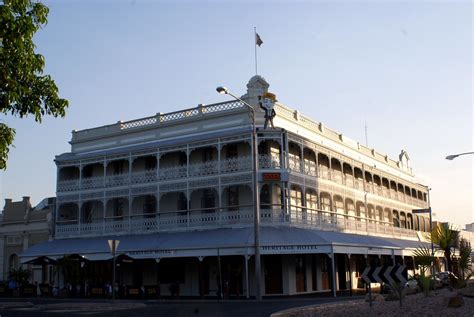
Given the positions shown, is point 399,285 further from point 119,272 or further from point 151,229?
point 119,272

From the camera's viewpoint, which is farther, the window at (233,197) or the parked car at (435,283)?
the window at (233,197)

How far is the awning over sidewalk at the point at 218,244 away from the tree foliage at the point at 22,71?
19905 mm

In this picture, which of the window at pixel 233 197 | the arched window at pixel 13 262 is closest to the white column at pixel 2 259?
the arched window at pixel 13 262

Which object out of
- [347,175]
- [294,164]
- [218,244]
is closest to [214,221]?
[218,244]

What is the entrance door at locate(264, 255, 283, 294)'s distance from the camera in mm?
33188

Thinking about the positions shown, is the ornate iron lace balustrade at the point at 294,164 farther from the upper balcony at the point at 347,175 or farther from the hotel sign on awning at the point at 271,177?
the hotel sign on awning at the point at 271,177

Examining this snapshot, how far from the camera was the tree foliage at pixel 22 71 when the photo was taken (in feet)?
34.3

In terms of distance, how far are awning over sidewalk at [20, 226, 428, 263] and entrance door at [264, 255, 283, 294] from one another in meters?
2.18

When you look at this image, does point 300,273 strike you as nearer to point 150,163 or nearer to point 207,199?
point 207,199

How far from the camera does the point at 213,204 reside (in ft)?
118

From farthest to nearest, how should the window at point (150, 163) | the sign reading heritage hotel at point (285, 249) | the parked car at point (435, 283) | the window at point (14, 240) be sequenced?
the window at point (14, 240)
the window at point (150, 163)
the sign reading heritage hotel at point (285, 249)
the parked car at point (435, 283)

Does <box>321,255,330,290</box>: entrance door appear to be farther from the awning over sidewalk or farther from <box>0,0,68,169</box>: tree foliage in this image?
<box>0,0,68,169</box>: tree foliage

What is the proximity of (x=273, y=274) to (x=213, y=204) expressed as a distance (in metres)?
5.76

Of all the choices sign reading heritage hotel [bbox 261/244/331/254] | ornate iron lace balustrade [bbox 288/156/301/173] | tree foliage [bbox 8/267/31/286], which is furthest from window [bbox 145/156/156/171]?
sign reading heritage hotel [bbox 261/244/331/254]
